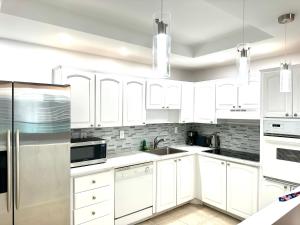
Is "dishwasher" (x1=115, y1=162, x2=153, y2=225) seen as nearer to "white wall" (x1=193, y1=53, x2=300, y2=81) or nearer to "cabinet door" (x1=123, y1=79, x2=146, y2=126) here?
"cabinet door" (x1=123, y1=79, x2=146, y2=126)

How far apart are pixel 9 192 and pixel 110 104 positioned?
1.46 meters

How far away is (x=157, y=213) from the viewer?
122 inches

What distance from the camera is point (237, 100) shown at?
323 cm

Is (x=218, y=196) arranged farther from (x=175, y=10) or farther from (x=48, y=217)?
(x=175, y=10)

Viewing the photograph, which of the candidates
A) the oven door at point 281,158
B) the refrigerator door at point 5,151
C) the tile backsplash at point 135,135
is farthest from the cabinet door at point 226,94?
the refrigerator door at point 5,151

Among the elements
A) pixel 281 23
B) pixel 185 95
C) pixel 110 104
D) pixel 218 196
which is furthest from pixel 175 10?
pixel 218 196

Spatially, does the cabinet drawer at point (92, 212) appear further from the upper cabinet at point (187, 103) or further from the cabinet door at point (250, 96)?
the cabinet door at point (250, 96)

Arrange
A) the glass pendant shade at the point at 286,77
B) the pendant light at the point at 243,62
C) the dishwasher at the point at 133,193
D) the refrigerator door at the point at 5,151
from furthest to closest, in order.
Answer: the dishwasher at the point at 133,193, the refrigerator door at the point at 5,151, the glass pendant shade at the point at 286,77, the pendant light at the point at 243,62

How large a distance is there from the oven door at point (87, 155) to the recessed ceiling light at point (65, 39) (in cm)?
124

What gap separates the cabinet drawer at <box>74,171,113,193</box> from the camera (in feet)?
7.66

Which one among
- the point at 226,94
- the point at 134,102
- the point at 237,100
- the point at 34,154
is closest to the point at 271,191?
the point at 237,100

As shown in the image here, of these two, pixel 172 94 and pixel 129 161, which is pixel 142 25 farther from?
pixel 129 161

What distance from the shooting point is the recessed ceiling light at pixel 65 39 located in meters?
2.32

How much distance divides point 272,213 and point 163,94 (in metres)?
2.45
